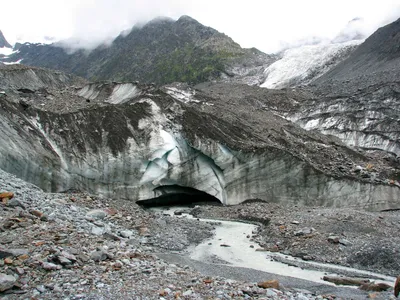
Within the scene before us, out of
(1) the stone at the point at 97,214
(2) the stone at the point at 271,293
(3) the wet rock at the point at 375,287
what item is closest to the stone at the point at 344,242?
(3) the wet rock at the point at 375,287

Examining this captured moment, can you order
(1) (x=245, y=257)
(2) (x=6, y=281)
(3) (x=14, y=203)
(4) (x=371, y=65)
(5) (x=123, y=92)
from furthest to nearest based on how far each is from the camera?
(4) (x=371, y=65) → (5) (x=123, y=92) → (1) (x=245, y=257) → (3) (x=14, y=203) → (2) (x=6, y=281)

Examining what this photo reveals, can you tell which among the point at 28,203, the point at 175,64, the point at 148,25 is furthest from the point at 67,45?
the point at 28,203

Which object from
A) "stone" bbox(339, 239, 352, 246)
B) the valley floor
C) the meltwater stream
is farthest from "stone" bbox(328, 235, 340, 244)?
the meltwater stream

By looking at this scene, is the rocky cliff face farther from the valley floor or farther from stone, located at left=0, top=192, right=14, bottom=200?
stone, located at left=0, top=192, right=14, bottom=200

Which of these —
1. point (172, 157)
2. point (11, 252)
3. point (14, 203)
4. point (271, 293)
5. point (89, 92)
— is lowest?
point (271, 293)

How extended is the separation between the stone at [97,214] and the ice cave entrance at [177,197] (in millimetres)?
9760

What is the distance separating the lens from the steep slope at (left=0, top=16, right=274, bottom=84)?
110m

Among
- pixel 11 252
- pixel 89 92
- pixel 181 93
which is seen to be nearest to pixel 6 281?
pixel 11 252

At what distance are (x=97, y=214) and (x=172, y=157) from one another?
38.1ft

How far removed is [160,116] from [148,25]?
416 feet

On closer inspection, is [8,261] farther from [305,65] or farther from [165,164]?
[305,65]

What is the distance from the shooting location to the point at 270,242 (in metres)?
18.2

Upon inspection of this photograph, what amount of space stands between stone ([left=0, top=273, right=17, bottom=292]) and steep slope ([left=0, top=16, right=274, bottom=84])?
302ft

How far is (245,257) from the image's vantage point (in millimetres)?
16031
